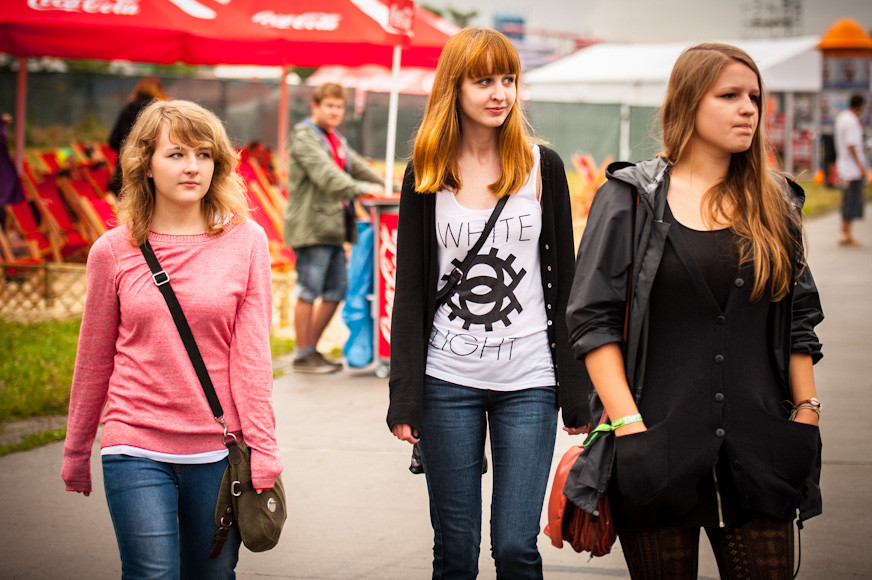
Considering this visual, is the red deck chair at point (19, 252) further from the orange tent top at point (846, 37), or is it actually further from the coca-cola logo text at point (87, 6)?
the orange tent top at point (846, 37)

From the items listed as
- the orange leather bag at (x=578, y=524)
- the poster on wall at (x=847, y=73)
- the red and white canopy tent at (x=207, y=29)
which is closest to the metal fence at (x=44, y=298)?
the red and white canopy tent at (x=207, y=29)

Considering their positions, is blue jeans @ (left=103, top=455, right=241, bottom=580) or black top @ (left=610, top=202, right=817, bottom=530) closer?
black top @ (left=610, top=202, right=817, bottom=530)

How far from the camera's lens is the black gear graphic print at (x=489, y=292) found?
2945mm

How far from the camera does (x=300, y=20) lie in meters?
10.5

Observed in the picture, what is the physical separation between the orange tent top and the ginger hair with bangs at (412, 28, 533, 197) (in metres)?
24.7

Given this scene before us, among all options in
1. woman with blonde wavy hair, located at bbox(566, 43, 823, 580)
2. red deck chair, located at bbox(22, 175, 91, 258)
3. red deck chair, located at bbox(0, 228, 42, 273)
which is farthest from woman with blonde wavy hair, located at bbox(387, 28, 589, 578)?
red deck chair, located at bbox(22, 175, 91, 258)

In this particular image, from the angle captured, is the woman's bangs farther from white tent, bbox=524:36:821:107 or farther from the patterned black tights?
white tent, bbox=524:36:821:107

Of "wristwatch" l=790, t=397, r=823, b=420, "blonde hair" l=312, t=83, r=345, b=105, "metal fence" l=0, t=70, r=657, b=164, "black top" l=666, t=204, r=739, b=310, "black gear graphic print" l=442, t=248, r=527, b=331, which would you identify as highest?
"metal fence" l=0, t=70, r=657, b=164

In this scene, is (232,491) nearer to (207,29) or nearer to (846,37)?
(207,29)

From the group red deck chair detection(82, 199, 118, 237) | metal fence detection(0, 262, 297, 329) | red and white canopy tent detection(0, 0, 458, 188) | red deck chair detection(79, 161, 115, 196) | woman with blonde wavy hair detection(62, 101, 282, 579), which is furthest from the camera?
red deck chair detection(79, 161, 115, 196)

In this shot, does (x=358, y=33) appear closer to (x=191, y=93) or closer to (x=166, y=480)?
(x=166, y=480)

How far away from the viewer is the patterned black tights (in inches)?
98.9

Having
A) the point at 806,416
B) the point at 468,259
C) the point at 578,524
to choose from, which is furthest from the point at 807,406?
the point at 468,259

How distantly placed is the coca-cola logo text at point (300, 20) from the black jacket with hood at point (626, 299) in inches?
320
